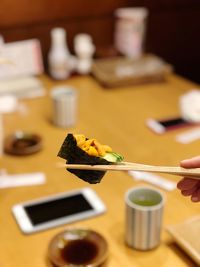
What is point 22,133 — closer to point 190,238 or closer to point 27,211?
point 27,211

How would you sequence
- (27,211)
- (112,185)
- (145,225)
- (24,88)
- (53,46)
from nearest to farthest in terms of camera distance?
(145,225) < (27,211) < (112,185) < (24,88) < (53,46)

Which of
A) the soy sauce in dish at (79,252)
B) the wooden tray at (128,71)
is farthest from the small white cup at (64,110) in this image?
the soy sauce in dish at (79,252)

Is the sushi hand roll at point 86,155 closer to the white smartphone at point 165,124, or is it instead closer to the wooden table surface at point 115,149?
the wooden table surface at point 115,149

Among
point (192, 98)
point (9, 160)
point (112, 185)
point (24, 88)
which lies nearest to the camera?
point (112, 185)

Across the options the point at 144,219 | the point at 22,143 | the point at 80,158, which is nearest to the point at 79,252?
the point at 144,219

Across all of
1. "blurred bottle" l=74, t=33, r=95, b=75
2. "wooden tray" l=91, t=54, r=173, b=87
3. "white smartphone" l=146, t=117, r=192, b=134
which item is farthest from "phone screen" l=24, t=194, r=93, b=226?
"blurred bottle" l=74, t=33, r=95, b=75

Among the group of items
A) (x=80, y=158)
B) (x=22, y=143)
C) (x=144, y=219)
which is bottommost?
(x=22, y=143)

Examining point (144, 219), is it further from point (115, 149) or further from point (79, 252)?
point (115, 149)

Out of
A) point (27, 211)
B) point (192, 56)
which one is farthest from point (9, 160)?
point (192, 56)
